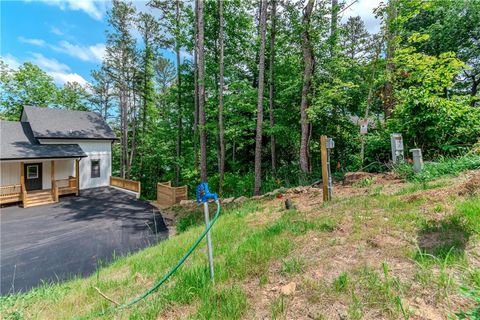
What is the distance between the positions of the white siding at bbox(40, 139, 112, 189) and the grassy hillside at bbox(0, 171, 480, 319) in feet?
44.3

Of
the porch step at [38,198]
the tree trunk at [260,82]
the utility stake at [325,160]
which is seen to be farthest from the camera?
the porch step at [38,198]

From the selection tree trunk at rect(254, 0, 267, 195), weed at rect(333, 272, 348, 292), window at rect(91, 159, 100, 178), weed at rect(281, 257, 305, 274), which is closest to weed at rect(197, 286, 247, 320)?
weed at rect(281, 257, 305, 274)

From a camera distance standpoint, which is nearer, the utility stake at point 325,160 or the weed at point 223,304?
the weed at point 223,304

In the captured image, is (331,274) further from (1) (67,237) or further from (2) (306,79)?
(1) (67,237)

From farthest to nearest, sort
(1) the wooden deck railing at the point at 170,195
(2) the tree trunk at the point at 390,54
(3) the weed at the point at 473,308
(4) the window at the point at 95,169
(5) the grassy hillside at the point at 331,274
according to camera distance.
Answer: (4) the window at the point at 95,169 < (1) the wooden deck railing at the point at 170,195 < (2) the tree trunk at the point at 390,54 < (5) the grassy hillside at the point at 331,274 < (3) the weed at the point at 473,308

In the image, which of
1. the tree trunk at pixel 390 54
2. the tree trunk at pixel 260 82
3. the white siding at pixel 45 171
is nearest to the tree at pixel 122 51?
the white siding at pixel 45 171

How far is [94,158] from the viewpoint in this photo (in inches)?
610

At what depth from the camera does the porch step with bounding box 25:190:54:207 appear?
11141 mm

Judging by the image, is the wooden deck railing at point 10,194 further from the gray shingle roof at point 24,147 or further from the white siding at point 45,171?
the gray shingle roof at point 24,147

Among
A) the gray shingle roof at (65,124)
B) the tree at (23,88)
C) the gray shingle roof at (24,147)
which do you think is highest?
the tree at (23,88)

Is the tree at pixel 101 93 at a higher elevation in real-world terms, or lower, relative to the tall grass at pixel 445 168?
higher

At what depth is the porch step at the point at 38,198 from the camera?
11141 millimetres

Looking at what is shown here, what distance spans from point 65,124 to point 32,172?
371 centimetres

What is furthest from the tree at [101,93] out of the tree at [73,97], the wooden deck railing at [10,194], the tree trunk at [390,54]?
the tree trunk at [390,54]
